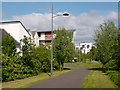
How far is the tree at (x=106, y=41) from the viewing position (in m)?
37.9

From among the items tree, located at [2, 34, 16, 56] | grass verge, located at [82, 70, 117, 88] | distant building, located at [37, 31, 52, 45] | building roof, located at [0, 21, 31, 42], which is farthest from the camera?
distant building, located at [37, 31, 52, 45]

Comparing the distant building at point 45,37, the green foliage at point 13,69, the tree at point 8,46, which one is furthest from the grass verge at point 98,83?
the distant building at point 45,37

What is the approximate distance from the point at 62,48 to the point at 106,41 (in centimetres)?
715

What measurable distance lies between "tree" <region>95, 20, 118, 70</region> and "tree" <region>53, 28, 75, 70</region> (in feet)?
14.8

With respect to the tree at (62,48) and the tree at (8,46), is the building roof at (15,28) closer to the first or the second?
the tree at (62,48)

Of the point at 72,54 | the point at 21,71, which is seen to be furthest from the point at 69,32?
the point at 21,71

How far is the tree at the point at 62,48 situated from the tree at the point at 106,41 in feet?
14.8

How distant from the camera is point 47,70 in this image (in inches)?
1404

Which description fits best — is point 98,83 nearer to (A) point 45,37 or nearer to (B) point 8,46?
(B) point 8,46

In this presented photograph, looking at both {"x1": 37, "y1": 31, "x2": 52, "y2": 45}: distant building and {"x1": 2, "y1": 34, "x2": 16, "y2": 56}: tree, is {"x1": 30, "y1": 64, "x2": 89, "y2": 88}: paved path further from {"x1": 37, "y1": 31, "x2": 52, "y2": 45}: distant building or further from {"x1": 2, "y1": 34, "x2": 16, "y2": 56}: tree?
{"x1": 37, "y1": 31, "x2": 52, "y2": 45}: distant building

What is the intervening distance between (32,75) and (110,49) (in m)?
13.3

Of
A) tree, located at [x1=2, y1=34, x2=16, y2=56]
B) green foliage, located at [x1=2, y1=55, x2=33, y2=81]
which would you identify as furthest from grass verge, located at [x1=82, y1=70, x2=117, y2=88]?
tree, located at [x1=2, y1=34, x2=16, y2=56]

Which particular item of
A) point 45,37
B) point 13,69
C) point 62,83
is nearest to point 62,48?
point 13,69

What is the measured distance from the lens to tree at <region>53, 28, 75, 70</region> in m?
42.9
